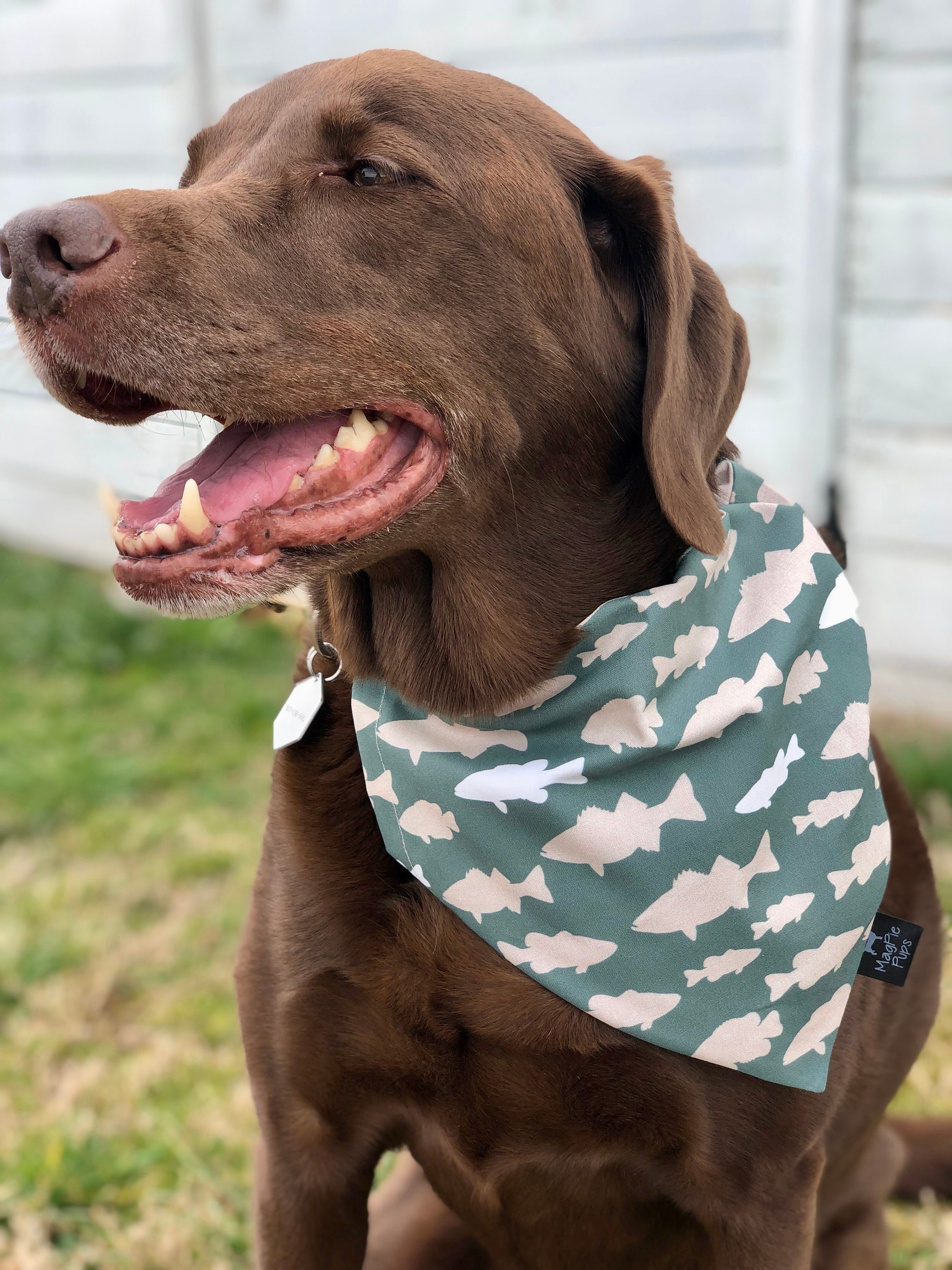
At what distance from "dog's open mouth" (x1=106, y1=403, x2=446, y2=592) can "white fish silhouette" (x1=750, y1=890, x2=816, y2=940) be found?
714 millimetres

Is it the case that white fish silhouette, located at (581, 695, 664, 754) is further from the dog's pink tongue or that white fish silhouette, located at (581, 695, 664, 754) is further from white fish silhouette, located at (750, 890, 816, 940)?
the dog's pink tongue

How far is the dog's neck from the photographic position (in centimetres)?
186

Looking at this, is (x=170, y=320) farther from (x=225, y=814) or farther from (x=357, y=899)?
(x=225, y=814)

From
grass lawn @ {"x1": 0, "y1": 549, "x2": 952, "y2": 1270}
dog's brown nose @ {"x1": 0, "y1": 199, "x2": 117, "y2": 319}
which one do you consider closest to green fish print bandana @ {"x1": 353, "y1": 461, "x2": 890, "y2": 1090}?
dog's brown nose @ {"x1": 0, "y1": 199, "x2": 117, "y2": 319}

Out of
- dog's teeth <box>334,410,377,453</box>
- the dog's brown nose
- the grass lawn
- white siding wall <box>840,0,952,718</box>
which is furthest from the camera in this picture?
white siding wall <box>840,0,952,718</box>

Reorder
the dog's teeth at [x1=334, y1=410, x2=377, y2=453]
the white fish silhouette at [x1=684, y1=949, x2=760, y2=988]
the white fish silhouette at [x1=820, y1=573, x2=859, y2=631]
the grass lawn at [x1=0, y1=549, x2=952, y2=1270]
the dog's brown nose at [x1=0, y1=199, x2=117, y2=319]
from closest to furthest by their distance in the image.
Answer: the dog's brown nose at [x1=0, y1=199, x2=117, y2=319], the dog's teeth at [x1=334, y1=410, x2=377, y2=453], the white fish silhouette at [x1=684, y1=949, x2=760, y2=988], the white fish silhouette at [x1=820, y1=573, x2=859, y2=631], the grass lawn at [x1=0, y1=549, x2=952, y2=1270]

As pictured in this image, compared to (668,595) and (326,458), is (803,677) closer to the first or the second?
(668,595)

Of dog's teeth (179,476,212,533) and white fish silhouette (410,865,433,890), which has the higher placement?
dog's teeth (179,476,212,533)

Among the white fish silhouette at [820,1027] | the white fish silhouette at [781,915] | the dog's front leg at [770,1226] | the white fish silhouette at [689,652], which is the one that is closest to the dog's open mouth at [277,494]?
the white fish silhouette at [689,652]

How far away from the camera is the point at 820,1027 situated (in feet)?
5.99

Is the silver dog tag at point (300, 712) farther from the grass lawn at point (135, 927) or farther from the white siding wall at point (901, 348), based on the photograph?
the white siding wall at point (901, 348)

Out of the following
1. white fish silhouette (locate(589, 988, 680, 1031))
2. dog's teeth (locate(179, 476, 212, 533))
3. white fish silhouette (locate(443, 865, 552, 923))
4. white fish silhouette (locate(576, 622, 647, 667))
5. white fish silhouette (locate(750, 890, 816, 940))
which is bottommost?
white fish silhouette (locate(589, 988, 680, 1031))

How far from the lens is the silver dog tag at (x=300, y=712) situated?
196 cm

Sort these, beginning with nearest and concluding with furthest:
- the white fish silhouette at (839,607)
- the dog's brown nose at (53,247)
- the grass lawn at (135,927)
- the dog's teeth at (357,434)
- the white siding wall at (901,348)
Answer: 1. the dog's brown nose at (53,247)
2. the dog's teeth at (357,434)
3. the white fish silhouette at (839,607)
4. the grass lawn at (135,927)
5. the white siding wall at (901,348)
